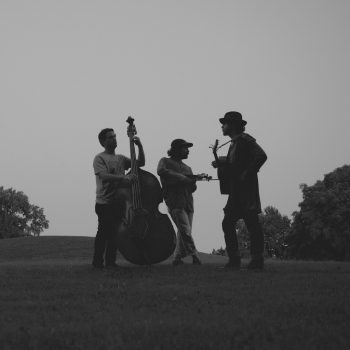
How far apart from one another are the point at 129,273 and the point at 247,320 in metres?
4.37

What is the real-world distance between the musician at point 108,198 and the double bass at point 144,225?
0.89 feet

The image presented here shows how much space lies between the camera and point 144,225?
359 inches

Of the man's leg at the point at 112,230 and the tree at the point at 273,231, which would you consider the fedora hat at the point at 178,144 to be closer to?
the man's leg at the point at 112,230

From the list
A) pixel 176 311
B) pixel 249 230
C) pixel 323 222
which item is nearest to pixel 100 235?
pixel 249 230

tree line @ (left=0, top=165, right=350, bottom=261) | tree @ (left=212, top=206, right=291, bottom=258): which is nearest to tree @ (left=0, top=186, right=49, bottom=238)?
tree @ (left=212, top=206, right=291, bottom=258)

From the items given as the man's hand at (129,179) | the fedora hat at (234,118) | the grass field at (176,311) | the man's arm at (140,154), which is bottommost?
the grass field at (176,311)

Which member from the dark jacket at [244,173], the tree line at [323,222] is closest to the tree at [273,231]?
the tree line at [323,222]

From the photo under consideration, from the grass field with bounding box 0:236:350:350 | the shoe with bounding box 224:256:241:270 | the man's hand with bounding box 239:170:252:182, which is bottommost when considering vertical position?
the grass field with bounding box 0:236:350:350

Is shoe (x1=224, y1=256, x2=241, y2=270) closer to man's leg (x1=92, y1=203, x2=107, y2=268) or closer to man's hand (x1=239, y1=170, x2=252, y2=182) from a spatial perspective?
man's hand (x1=239, y1=170, x2=252, y2=182)

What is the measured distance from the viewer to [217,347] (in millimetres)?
3555

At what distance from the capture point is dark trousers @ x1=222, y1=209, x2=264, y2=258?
9117mm

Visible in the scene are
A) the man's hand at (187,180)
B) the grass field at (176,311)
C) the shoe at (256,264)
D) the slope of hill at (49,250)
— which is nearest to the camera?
the grass field at (176,311)

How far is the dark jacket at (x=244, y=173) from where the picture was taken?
29.9 feet

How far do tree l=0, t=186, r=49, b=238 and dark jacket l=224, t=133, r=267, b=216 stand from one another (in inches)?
2990
